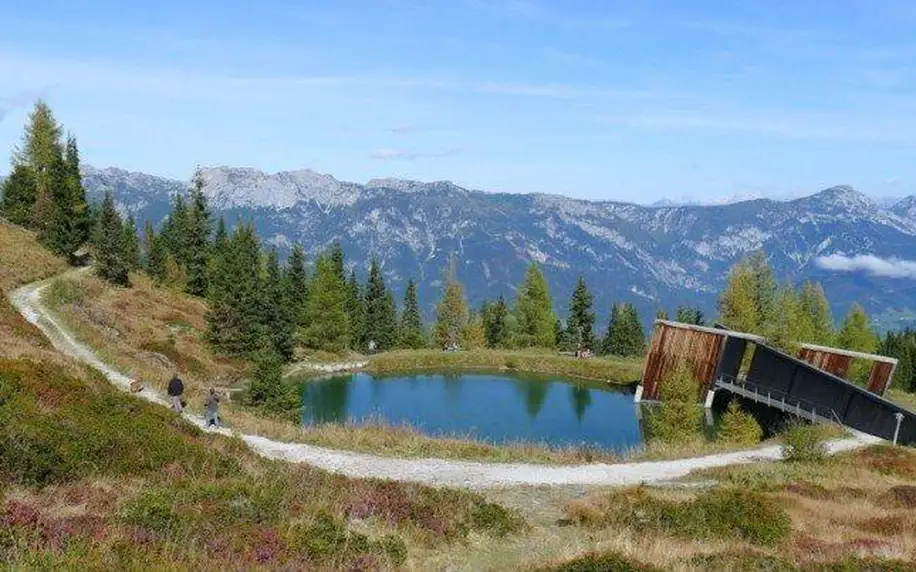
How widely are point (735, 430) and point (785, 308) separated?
39.0m

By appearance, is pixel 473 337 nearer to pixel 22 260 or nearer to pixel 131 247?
pixel 131 247

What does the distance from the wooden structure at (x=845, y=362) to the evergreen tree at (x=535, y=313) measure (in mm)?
39205

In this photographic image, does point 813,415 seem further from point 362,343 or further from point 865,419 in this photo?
point 362,343

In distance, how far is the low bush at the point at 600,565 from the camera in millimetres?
10188

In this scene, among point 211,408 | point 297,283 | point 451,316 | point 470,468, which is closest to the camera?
point 470,468

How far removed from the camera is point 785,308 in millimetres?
72312

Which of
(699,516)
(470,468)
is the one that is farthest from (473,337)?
(699,516)

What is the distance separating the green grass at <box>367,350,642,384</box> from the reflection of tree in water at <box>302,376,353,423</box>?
6.95m

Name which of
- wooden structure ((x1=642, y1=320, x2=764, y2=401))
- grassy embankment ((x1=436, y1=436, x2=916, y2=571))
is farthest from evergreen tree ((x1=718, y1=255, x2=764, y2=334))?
grassy embankment ((x1=436, y1=436, x2=916, y2=571))

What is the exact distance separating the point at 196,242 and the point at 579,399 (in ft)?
176

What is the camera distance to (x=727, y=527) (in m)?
16.6

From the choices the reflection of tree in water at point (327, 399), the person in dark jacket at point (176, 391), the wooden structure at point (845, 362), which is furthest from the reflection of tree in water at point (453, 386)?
the person in dark jacket at point (176, 391)

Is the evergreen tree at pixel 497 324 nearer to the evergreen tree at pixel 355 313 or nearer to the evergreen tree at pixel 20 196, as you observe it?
the evergreen tree at pixel 355 313

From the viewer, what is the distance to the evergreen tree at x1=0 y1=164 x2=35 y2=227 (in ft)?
264
